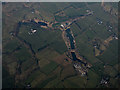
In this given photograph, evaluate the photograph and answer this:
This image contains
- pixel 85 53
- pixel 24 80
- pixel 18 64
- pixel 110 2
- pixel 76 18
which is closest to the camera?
pixel 24 80

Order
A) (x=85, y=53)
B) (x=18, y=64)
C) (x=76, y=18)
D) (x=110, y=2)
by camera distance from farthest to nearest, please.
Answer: (x=110, y=2)
(x=76, y=18)
(x=85, y=53)
(x=18, y=64)

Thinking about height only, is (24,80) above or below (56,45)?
below

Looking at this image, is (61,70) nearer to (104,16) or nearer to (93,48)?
(93,48)

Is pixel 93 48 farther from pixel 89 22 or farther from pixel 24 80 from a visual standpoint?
pixel 24 80

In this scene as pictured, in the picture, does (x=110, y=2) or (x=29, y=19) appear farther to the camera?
(x=110, y=2)

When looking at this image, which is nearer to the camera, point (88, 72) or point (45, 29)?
point (88, 72)

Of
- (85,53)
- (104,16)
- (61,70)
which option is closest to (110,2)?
(104,16)

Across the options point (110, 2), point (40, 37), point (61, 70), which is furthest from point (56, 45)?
point (110, 2)

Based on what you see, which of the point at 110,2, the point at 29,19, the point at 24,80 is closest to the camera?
the point at 24,80

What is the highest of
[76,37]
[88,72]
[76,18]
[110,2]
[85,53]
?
[110,2]
